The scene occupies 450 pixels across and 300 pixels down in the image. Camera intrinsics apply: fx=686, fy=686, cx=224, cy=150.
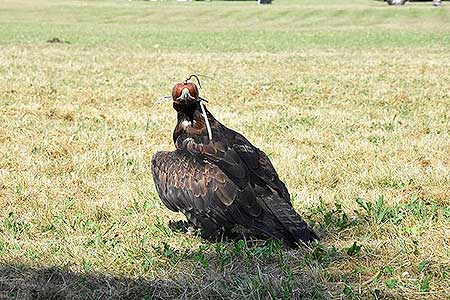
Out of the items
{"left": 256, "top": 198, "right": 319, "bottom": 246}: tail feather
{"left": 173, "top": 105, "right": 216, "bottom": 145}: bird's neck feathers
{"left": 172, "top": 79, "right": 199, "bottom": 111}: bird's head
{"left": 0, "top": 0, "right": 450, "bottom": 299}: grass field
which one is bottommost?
{"left": 0, "top": 0, "right": 450, "bottom": 299}: grass field

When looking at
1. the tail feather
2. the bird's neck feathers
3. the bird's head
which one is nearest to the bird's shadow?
the tail feather

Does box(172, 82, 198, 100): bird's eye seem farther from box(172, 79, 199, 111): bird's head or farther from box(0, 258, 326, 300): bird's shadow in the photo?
box(0, 258, 326, 300): bird's shadow

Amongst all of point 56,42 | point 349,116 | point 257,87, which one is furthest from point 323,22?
point 349,116

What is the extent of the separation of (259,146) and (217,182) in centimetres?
365

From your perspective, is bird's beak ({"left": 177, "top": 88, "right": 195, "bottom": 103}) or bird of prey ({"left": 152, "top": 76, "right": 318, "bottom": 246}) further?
bird's beak ({"left": 177, "top": 88, "right": 195, "bottom": 103})

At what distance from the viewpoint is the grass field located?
4188 millimetres

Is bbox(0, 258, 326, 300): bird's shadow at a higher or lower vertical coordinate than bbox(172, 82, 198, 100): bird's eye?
lower

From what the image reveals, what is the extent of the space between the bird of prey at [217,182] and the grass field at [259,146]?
0.54ft

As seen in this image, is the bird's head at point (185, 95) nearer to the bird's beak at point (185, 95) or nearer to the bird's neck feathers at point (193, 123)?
the bird's beak at point (185, 95)

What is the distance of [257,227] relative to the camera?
4523 millimetres

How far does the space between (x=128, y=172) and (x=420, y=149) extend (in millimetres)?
3456

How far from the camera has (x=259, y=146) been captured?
8172 millimetres

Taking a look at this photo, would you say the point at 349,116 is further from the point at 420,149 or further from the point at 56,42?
the point at 56,42

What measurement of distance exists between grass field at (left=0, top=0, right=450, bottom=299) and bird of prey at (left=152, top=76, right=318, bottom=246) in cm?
17
